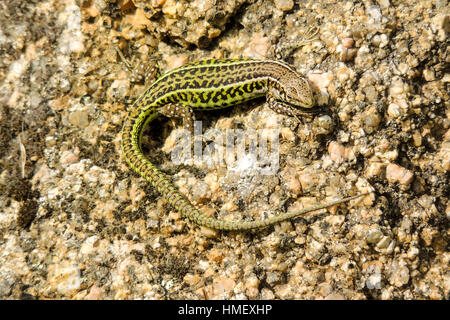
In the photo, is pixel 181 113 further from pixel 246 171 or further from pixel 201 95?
pixel 246 171

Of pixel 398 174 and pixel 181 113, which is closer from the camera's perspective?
pixel 398 174

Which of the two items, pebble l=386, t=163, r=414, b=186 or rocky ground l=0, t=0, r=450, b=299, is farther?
pebble l=386, t=163, r=414, b=186

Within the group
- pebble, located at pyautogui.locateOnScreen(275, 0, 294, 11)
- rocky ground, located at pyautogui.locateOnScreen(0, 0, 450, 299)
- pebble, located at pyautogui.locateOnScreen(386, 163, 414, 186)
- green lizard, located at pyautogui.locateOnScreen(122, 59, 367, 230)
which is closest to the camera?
rocky ground, located at pyautogui.locateOnScreen(0, 0, 450, 299)

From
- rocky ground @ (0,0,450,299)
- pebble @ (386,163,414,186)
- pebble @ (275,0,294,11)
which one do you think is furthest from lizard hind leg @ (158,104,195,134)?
pebble @ (386,163,414,186)

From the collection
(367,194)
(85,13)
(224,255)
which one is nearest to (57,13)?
(85,13)

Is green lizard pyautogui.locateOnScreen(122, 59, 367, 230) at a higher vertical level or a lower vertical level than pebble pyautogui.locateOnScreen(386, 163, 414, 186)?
higher

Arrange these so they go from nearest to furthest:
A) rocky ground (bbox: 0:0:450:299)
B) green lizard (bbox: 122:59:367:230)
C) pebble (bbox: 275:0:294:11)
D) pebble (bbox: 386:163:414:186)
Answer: rocky ground (bbox: 0:0:450:299), pebble (bbox: 386:163:414:186), green lizard (bbox: 122:59:367:230), pebble (bbox: 275:0:294:11)

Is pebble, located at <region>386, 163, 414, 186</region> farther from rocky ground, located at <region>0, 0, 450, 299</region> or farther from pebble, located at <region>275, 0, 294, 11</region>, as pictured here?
pebble, located at <region>275, 0, 294, 11</region>

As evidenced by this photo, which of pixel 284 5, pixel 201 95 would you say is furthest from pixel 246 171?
pixel 284 5
